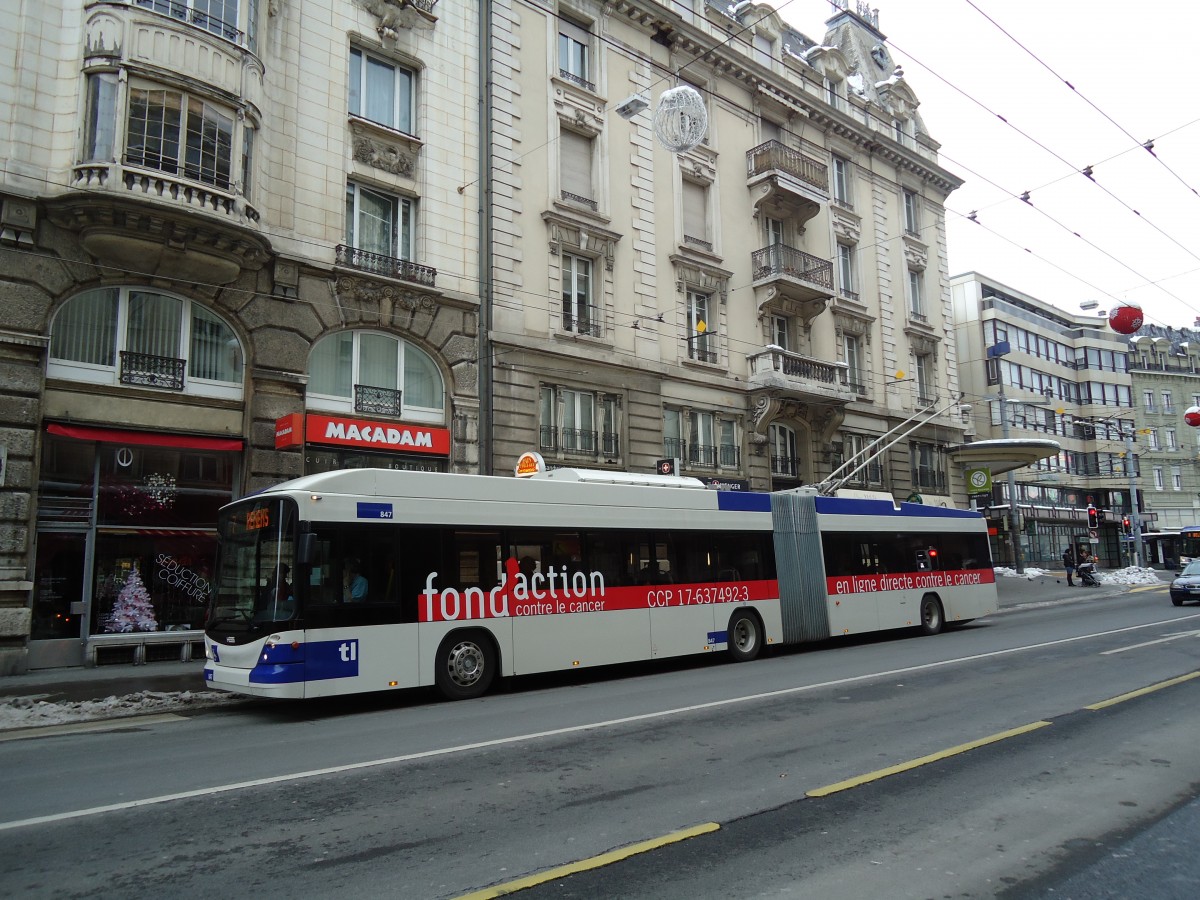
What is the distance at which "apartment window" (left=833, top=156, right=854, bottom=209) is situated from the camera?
3206cm

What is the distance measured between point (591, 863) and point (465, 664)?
22.9 ft

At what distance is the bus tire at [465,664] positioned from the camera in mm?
11391

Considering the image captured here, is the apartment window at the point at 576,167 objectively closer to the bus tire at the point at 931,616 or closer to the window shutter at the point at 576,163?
the window shutter at the point at 576,163

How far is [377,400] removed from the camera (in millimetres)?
18609

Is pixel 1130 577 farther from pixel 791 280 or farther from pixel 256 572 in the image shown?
pixel 256 572

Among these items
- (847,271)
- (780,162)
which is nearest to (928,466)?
(847,271)

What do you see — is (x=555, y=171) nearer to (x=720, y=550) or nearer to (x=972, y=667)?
(x=720, y=550)

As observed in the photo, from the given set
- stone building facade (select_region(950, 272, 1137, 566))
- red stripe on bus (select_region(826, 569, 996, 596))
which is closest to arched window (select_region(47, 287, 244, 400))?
red stripe on bus (select_region(826, 569, 996, 596))

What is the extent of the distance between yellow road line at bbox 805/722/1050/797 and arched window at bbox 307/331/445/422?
14182 millimetres

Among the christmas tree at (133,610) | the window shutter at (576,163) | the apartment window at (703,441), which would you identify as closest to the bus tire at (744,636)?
the apartment window at (703,441)

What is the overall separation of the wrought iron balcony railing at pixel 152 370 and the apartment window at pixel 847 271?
2370 centimetres

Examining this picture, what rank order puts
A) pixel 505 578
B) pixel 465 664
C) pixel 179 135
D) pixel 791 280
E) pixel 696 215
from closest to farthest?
pixel 465 664
pixel 505 578
pixel 179 135
pixel 696 215
pixel 791 280

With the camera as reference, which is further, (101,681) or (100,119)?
(100,119)

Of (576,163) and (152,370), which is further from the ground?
(576,163)
